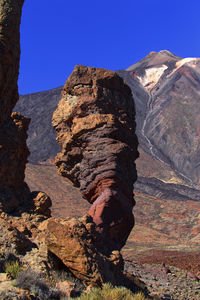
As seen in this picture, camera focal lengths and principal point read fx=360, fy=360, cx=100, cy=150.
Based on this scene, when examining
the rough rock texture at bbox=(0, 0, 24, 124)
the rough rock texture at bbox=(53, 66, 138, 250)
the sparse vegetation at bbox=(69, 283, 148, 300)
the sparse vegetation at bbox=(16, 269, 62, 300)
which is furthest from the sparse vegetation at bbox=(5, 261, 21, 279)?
the rough rock texture at bbox=(0, 0, 24, 124)

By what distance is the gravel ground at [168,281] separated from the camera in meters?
10.5

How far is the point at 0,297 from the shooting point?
A: 4.28 metres

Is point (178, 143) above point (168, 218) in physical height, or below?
above

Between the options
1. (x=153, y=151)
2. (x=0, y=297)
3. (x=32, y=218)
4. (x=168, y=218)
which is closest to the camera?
(x=0, y=297)

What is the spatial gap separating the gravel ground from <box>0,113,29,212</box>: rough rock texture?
4.23m

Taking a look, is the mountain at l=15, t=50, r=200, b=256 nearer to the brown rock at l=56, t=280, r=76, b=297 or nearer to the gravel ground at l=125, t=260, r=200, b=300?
the gravel ground at l=125, t=260, r=200, b=300

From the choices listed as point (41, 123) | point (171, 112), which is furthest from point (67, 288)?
point (171, 112)

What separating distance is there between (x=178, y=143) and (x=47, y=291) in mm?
73562

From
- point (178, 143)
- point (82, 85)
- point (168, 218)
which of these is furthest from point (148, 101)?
point (82, 85)

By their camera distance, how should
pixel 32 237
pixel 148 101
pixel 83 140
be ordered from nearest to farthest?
pixel 32 237 < pixel 83 140 < pixel 148 101

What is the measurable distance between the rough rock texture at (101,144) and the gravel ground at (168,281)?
2.04 m

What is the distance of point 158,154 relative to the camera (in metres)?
73.8

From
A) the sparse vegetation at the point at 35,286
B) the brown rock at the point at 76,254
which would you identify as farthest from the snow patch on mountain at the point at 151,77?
the sparse vegetation at the point at 35,286

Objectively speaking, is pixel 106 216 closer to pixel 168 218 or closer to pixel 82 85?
pixel 82 85
